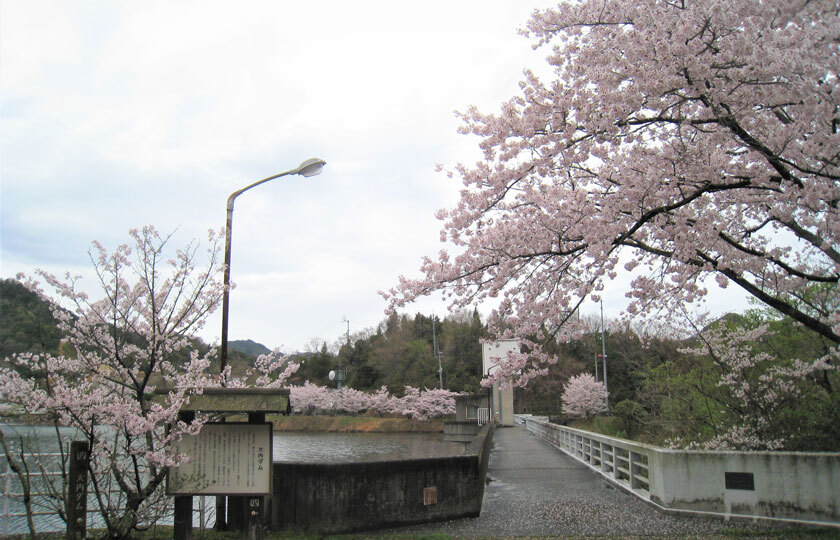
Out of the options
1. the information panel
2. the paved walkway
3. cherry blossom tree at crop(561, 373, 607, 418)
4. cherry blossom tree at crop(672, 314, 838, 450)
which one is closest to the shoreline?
cherry blossom tree at crop(561, 373, 607, 418)

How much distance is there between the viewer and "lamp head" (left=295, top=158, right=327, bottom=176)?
345 inches

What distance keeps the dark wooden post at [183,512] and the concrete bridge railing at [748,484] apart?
23.8 feet

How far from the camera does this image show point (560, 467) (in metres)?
15.8

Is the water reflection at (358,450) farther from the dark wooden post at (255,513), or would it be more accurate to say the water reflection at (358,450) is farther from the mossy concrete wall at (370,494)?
the dark wooden post at (255,513)

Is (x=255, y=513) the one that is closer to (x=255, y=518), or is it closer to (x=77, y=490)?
(x=255, y=518)

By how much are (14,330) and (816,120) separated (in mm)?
9953

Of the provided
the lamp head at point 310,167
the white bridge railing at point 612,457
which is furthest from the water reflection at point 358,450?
the lamp head at point 310,167

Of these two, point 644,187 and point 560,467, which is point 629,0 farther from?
point 560,467

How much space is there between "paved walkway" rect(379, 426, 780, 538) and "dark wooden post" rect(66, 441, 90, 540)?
4.57 metres

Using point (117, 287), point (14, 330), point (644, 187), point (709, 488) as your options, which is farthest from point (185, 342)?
point (709, 488)

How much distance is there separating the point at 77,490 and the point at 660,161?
714 cm

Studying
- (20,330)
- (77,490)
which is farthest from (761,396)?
(20,330)

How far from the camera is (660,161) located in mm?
6410

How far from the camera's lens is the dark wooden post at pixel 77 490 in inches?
203
